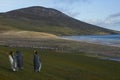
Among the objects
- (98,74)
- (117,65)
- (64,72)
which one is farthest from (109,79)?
(117,65)

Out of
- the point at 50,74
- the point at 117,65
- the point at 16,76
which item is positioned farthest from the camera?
the point at 117,65

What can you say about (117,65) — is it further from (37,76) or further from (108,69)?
(37,76)

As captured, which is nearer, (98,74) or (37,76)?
(37,76)

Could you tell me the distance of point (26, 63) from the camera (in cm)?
4231

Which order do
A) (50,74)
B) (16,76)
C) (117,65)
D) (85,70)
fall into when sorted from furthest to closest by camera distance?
(117,65) → (85,70) → (50,74) → (16,76)

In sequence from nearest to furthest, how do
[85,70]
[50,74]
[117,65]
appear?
1. [50,74]
2. [85,70]
3. [117,65]

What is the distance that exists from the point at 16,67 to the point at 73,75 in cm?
599

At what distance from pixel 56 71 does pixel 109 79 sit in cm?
579

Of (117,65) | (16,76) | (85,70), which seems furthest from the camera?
(117,65)

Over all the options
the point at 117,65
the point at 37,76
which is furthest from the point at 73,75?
the point at 117,65

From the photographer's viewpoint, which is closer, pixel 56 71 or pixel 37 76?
pixel 37 76

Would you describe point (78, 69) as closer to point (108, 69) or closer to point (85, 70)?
point (85, 70)

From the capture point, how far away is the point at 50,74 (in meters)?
35.9

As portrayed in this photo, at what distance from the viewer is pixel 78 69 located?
40750mm
